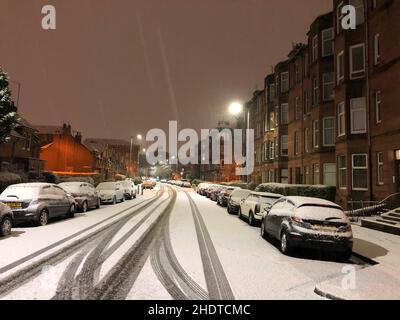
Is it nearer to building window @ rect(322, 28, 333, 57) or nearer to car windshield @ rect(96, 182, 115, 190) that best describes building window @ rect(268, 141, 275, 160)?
building window @ rect(322, 28, 333, 57)

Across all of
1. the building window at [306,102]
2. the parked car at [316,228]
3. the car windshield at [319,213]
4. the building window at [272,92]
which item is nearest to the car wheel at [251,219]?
the parked car at [316,228]

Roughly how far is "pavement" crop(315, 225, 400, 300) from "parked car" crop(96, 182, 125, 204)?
19.6 metres

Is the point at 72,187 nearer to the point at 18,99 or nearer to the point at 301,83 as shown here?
the point at 301,83

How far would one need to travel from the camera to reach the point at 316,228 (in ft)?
A: 30.9

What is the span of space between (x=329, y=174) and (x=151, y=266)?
876 inches

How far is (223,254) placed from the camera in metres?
9.34

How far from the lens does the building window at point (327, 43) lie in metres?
28.2

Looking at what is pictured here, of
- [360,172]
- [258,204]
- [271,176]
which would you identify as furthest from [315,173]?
[258,204]

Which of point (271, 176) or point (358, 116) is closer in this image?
point (358, 116)

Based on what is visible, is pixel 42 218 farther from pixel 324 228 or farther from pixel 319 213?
pixel 324 228

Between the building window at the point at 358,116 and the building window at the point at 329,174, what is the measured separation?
582 cm

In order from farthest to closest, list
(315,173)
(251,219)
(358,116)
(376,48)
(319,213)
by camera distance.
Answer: (315,173)
(358,116)
(376,48)
(251,219)
(319,213)

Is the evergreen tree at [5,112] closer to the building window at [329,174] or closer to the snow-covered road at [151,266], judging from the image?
the snow-covered road at [151,266]
